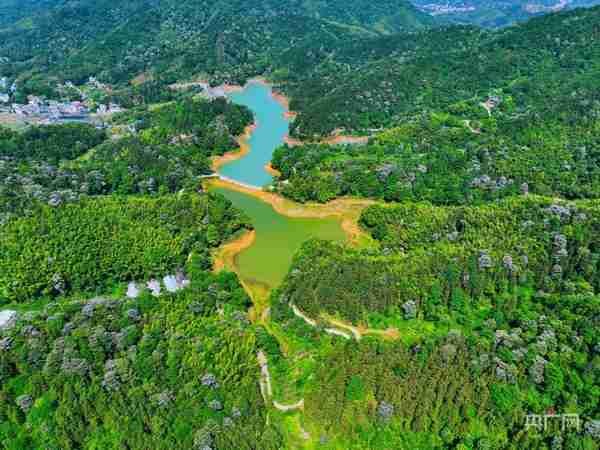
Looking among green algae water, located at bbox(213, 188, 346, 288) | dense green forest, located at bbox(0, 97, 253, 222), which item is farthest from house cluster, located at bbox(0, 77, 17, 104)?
green algae water, located at bbox(213, 188, 346, 288)

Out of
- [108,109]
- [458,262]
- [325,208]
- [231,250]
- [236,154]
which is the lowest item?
[108,109]

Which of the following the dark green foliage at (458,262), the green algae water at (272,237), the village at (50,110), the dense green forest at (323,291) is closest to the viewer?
the dense green forest at (323,291)

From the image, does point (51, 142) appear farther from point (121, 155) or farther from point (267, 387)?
point (267, 387)

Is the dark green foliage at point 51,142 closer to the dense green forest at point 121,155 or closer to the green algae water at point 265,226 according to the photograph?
the dense green forest at point 121,155

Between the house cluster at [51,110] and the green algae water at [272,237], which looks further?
the house cluster at [51,110]

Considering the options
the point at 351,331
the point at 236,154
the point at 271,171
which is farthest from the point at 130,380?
the point at 236,154

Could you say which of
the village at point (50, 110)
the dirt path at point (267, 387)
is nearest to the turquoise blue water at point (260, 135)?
the village at point (50, 110)

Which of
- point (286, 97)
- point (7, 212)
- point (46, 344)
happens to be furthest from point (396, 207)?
point (286, 97)

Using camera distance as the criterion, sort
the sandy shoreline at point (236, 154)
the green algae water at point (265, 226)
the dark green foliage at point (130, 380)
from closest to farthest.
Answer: the dark green foliage at point (130, 380), the green algae water at point (265, 226), the sandy shoreline at point (236, 154)
